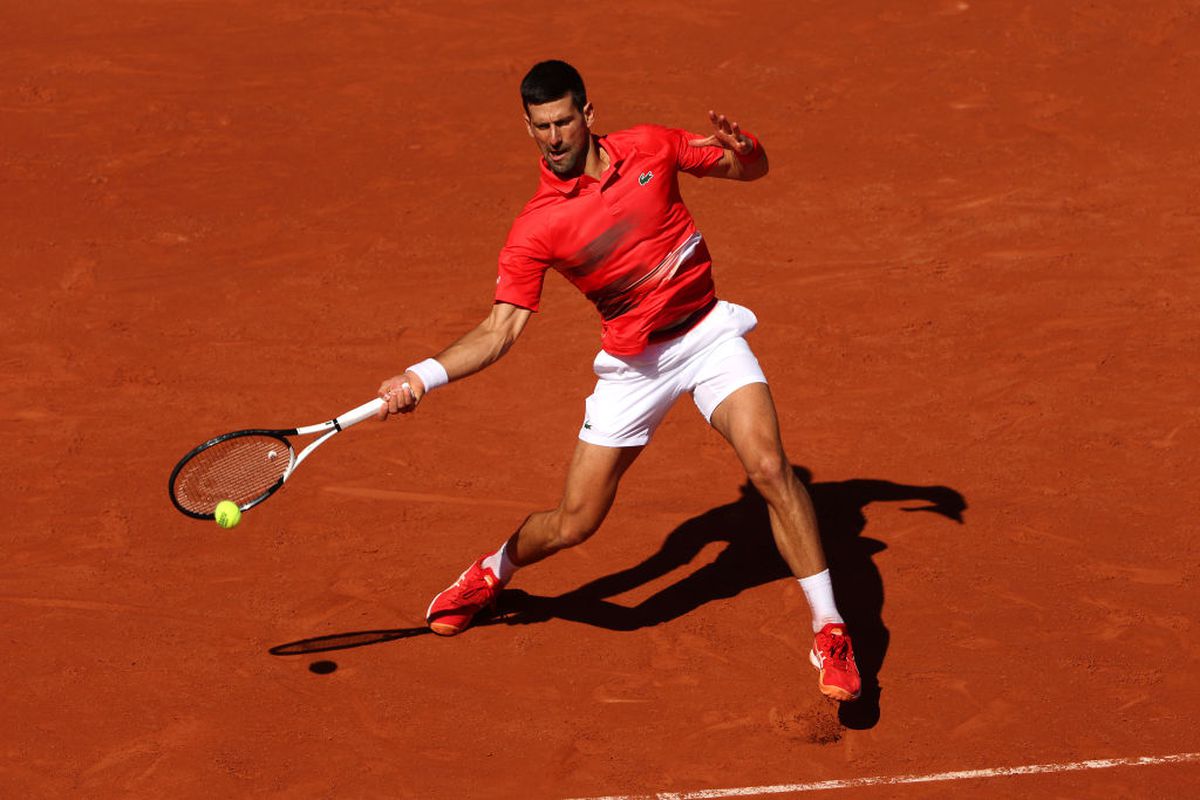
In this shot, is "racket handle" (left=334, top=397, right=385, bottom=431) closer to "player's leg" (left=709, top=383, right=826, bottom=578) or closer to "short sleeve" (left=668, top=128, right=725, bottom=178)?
"player's leg" (left=709, top=383, right=826, bottom=578)

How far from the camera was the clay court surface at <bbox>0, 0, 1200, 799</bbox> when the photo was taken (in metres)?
7.77

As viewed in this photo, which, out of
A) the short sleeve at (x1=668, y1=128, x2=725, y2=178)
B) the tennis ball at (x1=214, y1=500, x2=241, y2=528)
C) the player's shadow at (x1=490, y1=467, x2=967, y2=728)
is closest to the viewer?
the tennis ball at (x1=214, y1=500, x2=241, y2=528)

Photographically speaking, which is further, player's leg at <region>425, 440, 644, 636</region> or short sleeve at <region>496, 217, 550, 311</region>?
player's leg at <region>425, 440, 644, 636</region>

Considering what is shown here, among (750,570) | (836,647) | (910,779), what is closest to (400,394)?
(836,647)

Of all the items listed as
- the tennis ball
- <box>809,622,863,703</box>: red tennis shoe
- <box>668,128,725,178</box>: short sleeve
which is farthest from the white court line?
<box>668,128,725,178</box>: short sleeve

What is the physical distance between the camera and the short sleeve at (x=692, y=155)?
7879 mm

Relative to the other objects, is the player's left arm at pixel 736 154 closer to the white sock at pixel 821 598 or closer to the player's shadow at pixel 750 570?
the white sock at pixel 821 598

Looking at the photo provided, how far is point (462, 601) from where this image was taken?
8469mm

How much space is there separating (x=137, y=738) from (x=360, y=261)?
4975 millimetres

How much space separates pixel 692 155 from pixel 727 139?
27 centimetres

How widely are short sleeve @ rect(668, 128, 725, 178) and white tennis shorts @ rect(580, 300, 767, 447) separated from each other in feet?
2.17

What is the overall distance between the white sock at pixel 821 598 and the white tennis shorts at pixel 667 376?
0.88 metres

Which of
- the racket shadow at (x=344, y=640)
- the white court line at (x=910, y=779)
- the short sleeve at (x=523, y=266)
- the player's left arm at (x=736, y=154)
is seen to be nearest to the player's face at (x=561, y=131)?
the short sleeve at (x=523, y=266)

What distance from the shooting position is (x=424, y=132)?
13633 millimetres
